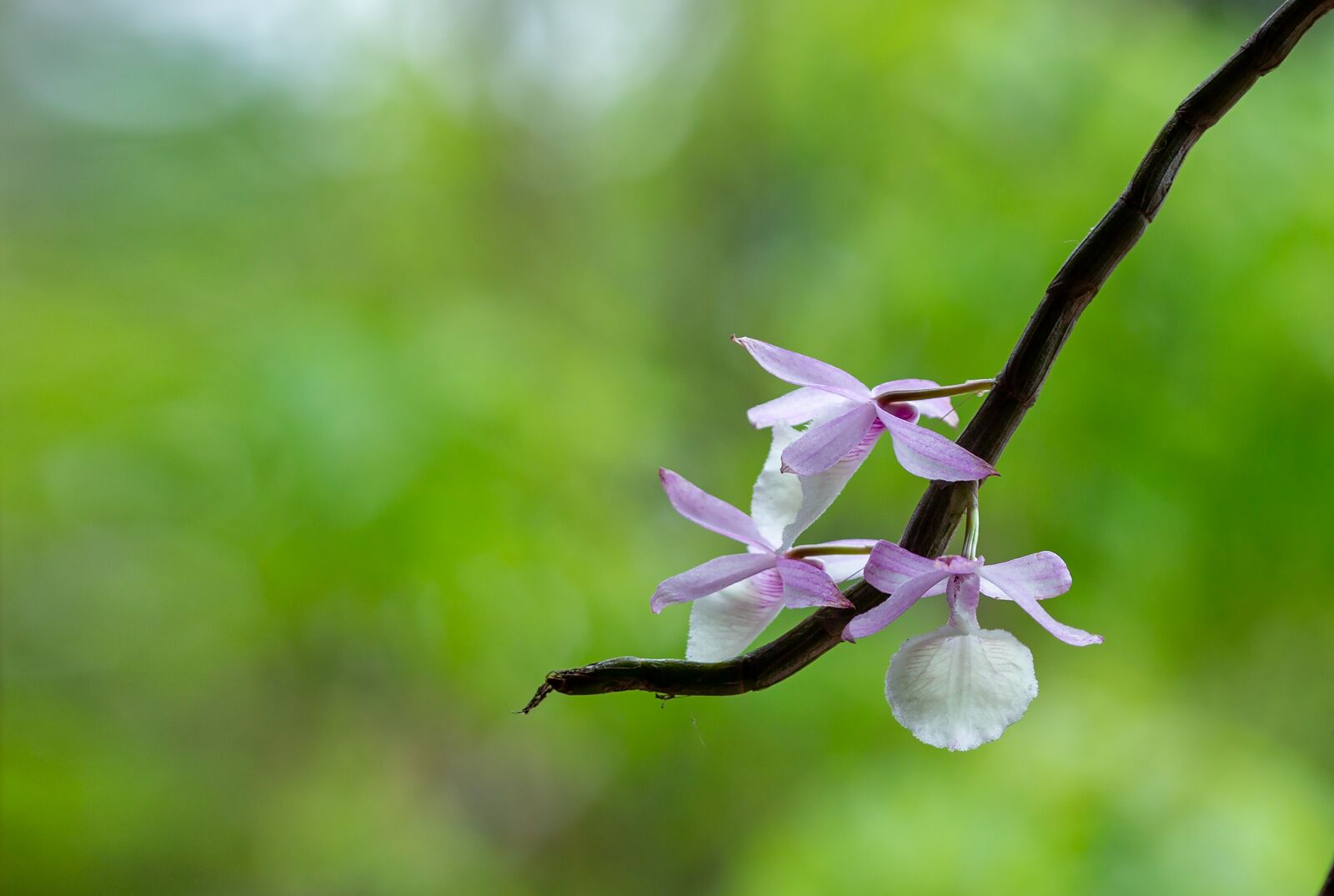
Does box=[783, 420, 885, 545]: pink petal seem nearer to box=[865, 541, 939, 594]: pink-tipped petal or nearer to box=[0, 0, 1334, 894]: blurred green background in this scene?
box=[865, 541, 939, 594]: pink-tipped petal

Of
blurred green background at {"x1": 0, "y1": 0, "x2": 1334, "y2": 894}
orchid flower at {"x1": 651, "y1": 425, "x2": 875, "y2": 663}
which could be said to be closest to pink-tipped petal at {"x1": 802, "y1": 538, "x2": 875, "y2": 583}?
orchid flower at {"x1": 651, "y1": 425, "x2": 875, "y2": 663}

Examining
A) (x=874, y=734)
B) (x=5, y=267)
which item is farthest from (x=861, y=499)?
(x=5, y=267)

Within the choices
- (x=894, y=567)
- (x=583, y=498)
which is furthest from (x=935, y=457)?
(x=583, y=498)

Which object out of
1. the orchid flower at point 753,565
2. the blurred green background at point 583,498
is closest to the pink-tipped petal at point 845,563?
the orchid flower at point 753,565

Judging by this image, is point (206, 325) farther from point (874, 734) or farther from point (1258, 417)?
point (1258, 417)

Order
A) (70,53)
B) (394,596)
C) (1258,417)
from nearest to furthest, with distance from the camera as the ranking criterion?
(1258,417) → (394,596) → (70,53)

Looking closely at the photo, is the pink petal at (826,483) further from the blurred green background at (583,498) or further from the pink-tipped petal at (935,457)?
the blurred green background at (583,498)
